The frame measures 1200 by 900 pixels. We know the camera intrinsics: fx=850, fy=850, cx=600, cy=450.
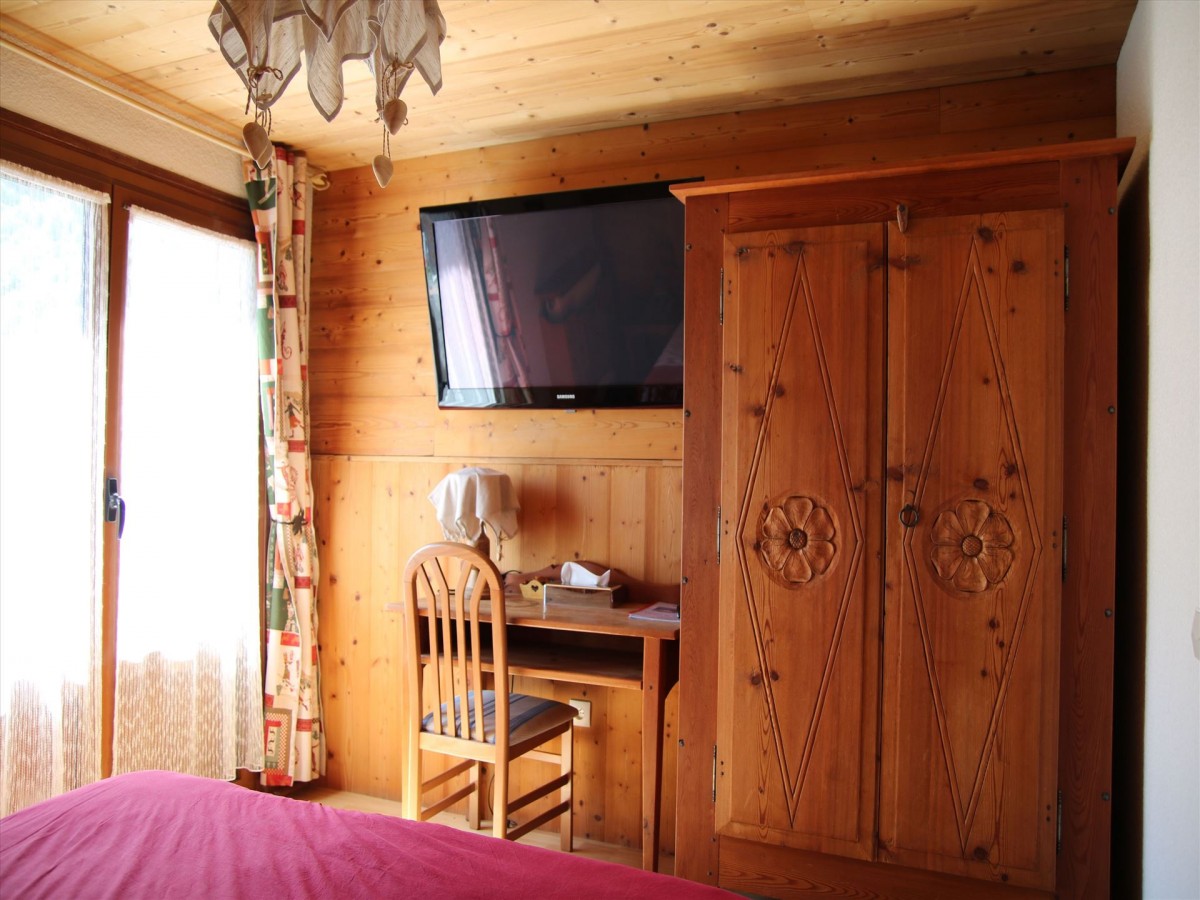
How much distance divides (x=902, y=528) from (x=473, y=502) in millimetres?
1425

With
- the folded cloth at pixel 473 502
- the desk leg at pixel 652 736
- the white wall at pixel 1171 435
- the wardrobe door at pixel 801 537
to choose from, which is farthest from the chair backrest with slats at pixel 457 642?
the white wall at pixel 1171 435

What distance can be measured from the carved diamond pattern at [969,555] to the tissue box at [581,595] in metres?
1.07

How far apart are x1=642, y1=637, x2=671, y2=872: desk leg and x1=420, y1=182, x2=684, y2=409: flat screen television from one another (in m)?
0.85

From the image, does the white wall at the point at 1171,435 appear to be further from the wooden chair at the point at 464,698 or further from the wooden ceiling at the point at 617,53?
the wooden chair at the point at 464,698

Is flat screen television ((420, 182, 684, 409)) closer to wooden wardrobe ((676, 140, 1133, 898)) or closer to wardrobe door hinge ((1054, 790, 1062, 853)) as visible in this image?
wooden wardrobe ((676, 140, 1133, 898))

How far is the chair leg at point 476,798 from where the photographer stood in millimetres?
3053

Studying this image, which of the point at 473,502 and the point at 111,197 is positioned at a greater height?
the point at 111,197

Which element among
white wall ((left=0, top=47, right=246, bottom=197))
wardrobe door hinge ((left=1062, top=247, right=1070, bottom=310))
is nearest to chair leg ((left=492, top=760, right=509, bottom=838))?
wardrobe door hinge ((left=1062, top=247, right=1070, bottom=310))

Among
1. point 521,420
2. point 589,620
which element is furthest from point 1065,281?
point 521,420

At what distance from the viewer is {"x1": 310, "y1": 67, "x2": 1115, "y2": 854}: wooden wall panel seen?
2.68 metres

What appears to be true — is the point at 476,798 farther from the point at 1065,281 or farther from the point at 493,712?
the point at 1065,281

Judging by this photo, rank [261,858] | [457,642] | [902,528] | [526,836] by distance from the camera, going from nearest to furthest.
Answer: [261,858]
[902,528]
[457,642]
[526,836]

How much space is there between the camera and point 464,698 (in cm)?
256

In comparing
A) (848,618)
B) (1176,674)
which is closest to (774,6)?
(848,618)
